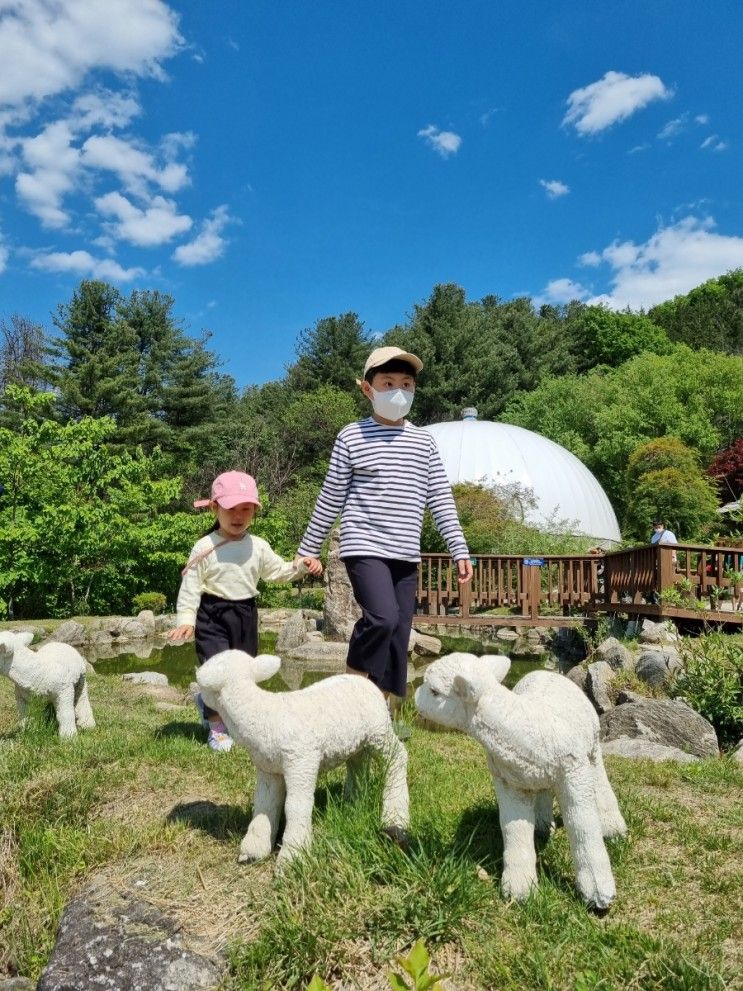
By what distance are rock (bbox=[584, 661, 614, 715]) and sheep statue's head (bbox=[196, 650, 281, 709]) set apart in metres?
4.73

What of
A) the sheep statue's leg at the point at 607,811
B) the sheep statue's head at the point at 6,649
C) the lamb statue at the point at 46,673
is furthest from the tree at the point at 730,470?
the sheep statue's head at the point at 6,649

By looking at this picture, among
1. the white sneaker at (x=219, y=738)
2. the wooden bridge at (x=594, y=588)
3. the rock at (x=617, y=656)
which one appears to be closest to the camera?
the white sneaker at (x=219, y=738)

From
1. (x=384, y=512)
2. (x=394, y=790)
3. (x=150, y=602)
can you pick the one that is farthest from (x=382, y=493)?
(x=150, y=602)

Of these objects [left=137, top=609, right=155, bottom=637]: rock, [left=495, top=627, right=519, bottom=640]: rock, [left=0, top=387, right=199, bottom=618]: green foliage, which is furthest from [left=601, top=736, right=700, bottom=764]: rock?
[left=0, top=387, right=199, bottom=618]: green foliage

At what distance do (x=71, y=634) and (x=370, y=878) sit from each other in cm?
1055

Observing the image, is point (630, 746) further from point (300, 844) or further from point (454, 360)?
point (454, 360)

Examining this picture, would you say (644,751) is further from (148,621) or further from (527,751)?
(148,621)

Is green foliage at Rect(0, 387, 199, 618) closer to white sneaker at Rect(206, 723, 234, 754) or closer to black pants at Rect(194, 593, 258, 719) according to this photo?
black pants at Rect(194, 593, 258, 719)

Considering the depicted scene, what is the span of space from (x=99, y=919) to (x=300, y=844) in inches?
25.6

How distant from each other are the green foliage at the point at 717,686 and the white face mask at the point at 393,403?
3359mm

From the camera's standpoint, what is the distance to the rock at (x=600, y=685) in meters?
6.61

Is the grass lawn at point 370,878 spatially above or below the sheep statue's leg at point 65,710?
below

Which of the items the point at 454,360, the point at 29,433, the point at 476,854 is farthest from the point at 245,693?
the point at 454,360

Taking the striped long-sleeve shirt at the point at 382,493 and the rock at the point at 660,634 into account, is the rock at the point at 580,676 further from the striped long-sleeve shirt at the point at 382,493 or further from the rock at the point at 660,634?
the striped long-sleeve shirt at the point at 382,493
